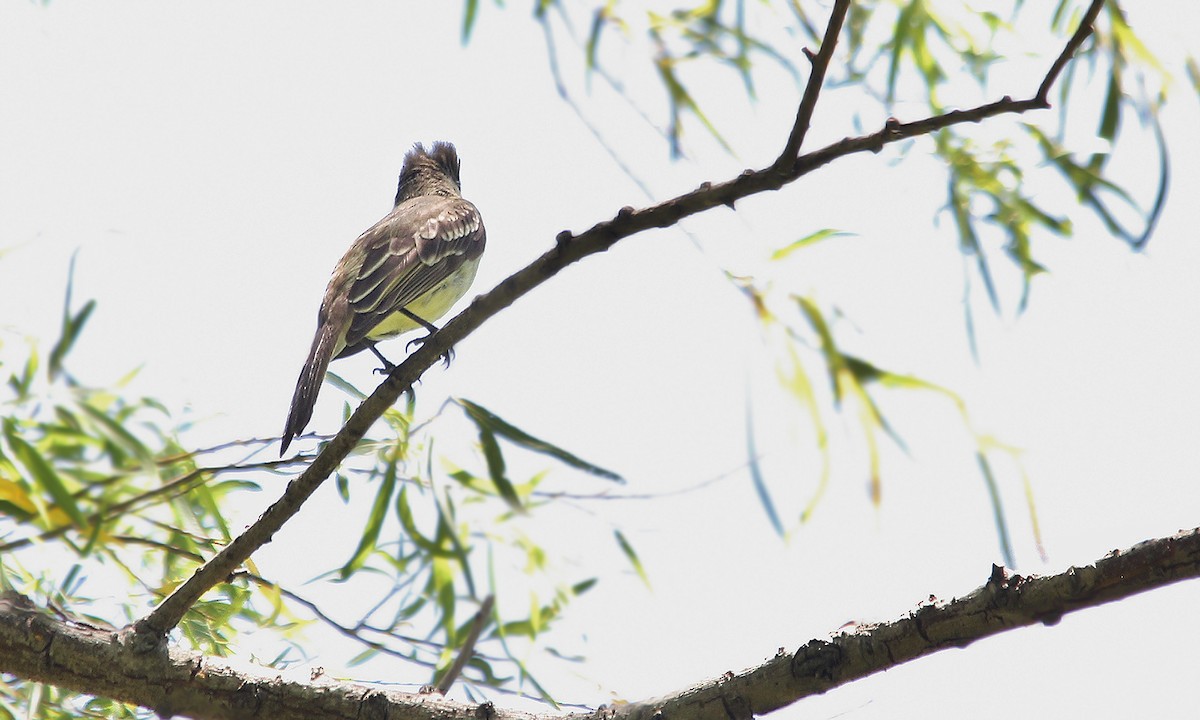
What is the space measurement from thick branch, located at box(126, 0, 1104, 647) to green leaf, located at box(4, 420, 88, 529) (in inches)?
10.3

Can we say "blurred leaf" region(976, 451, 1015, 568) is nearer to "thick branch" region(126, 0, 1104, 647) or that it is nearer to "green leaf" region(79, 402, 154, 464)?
"thick branch" region(126, 0, 1104, 647)

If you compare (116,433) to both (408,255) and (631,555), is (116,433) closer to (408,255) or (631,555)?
(631,555)

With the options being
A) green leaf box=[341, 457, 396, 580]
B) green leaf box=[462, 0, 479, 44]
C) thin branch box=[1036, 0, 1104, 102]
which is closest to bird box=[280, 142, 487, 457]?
green leaf box=[341, 457, 396, 580]

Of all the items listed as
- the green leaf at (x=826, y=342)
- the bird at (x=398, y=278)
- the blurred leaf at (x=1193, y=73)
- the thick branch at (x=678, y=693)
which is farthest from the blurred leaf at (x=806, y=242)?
the blurred leaf at (x=1193, y=73)

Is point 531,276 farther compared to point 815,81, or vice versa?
point 531,276

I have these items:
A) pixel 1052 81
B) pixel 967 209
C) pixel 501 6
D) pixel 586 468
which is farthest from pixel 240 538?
pixel 967 209

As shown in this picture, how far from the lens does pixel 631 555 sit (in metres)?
2.25

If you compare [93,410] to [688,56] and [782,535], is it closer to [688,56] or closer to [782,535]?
[782,535]

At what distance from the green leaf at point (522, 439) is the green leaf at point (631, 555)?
1.66ft

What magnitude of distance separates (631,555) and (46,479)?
1.09 m

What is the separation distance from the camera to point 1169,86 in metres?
2.87

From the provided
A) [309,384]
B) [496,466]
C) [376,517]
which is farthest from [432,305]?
[496,466]

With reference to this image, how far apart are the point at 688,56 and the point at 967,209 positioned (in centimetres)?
88

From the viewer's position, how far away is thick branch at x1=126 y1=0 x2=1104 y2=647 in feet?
4.51
